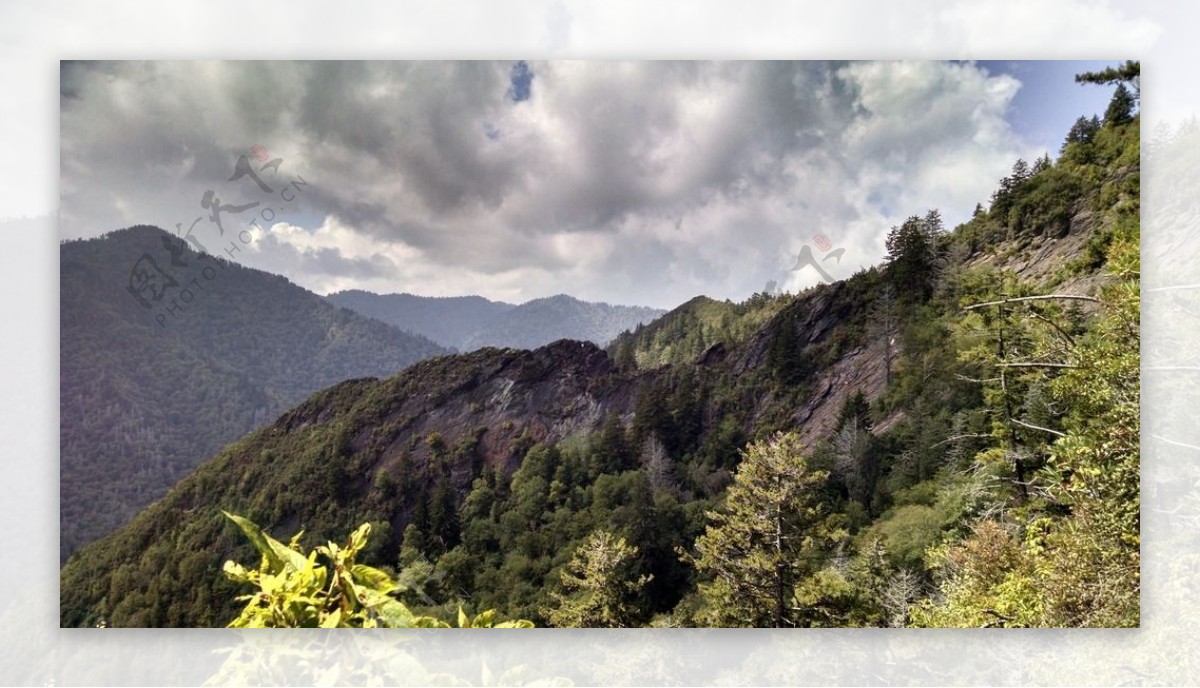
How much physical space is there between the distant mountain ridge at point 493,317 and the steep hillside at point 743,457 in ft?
0.35

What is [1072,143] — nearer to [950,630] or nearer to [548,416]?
[950,630]

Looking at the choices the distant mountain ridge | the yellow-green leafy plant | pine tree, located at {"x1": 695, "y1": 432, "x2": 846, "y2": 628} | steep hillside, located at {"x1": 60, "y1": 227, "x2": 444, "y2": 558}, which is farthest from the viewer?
the distant mountain ridge

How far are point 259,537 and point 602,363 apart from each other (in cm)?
354

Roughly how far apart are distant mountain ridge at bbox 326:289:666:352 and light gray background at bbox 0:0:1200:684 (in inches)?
55.4

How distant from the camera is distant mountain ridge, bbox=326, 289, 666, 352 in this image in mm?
4312

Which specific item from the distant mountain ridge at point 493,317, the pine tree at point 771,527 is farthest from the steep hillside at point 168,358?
the pine tree at point 771,527

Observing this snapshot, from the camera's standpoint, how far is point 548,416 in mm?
4570

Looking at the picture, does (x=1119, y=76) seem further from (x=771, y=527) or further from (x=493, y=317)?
(x=493, y=317)

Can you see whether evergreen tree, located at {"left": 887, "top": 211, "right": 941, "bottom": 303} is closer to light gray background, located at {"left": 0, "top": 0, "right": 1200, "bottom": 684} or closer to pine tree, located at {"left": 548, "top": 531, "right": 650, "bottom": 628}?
light gray background, located at {"left": 0, "top": 0, "right": 1200, "bottom": 684}

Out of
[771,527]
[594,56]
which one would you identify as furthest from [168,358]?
[771,527]

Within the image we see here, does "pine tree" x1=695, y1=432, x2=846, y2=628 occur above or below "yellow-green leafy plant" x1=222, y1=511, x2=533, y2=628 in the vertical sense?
below

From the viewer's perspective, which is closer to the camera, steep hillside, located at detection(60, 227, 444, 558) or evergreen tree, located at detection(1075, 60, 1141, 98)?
evergreen tree, located at detection(1075, 60, 1141, 98)

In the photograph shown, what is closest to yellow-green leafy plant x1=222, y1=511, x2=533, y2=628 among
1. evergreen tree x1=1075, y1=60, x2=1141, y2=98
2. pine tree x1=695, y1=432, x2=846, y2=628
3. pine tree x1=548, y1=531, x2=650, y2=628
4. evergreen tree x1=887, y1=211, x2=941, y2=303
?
pine tree x1=548, y1=531, x2=650, y2=628

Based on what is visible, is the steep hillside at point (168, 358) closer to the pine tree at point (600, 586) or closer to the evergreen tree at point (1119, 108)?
the pine tree at point (600, 586)
